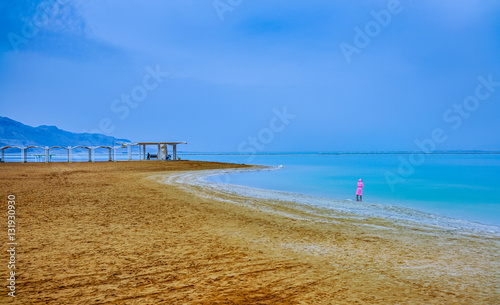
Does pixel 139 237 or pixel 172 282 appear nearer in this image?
pixel 172 282

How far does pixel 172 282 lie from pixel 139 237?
103 inches

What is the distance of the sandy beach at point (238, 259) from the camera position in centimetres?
396

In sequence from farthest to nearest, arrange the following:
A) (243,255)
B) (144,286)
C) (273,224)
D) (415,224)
A: (415,224) → (273,224) → (243,255) → (144,286)

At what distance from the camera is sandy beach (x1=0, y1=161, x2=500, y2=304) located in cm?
396

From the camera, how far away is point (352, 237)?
7016mm

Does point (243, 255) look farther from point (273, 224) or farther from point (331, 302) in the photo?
point (273, 224)

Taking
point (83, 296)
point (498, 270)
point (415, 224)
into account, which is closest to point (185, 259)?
point (83, 296)

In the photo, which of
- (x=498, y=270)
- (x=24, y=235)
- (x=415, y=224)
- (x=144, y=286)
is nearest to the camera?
(x=144, y=286)

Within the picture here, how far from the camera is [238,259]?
529 centimetres
